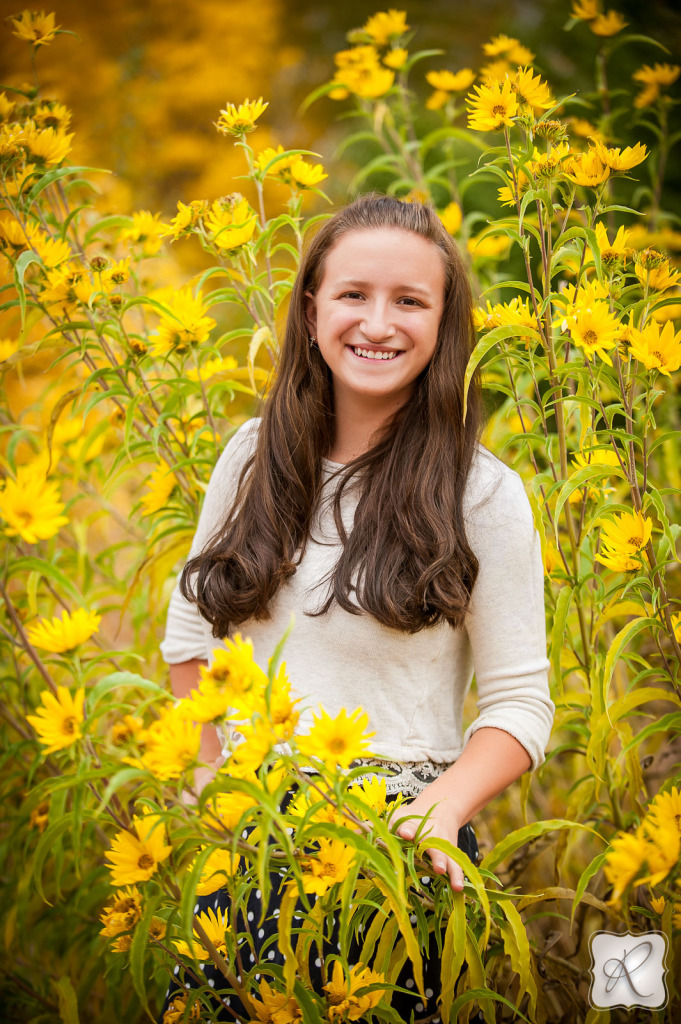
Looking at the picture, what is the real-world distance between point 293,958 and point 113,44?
5.53 m

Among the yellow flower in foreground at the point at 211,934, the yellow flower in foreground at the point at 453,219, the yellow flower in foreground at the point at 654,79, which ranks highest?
the yellow flower in foreground at the point at 654,79

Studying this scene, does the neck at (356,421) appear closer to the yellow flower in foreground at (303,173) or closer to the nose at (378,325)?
the nose at (378,325)

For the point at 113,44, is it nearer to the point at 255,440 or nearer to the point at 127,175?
the point at 127,175

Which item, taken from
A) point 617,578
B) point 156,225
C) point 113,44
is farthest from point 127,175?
point 617,578

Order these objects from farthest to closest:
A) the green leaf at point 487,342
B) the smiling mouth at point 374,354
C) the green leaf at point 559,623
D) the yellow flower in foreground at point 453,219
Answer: the yellow flower in foreground at point 453,219 < the smiling mouth at point 374,354 < the green leaf at point 559,623 < the green leaf at point 487,342

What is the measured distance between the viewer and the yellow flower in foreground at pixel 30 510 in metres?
0.68

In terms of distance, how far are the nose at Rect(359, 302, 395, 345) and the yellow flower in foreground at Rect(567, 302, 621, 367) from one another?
245 mm

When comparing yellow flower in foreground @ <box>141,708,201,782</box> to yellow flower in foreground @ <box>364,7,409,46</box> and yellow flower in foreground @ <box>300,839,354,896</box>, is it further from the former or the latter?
yellow flower in foreground @ <box>364,7,409,46</box>

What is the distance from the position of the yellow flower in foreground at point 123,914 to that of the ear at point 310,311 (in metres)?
0.77

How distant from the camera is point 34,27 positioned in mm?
1047

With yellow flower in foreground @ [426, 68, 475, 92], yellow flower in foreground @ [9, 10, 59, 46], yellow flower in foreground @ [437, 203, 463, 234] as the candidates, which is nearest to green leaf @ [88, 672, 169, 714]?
yellow flower in foreground @ [9, 10, 59, 46]

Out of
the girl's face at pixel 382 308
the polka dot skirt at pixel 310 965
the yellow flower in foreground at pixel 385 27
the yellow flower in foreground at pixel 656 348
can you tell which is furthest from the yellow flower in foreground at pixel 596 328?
the yellow flower in foreground at pixel 385 27

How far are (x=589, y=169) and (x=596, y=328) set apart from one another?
0.17 m

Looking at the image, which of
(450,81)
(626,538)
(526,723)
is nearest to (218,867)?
(526,723)
